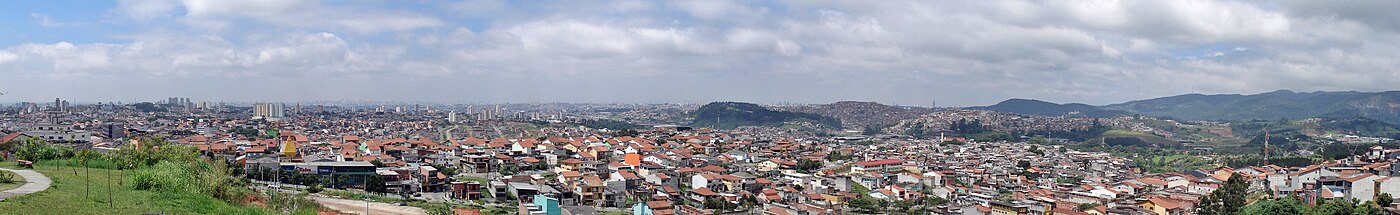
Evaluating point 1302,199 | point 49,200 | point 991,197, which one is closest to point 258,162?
point 49,200

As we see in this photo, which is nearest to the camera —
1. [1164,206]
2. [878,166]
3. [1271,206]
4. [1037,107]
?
[1271,206]

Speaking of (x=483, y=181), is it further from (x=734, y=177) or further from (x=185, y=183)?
(x=185, y=183)

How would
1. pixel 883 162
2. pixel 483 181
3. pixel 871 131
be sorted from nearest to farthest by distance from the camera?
1. pixel 483 181
2. pixel 883 162
3. pixel 871 131

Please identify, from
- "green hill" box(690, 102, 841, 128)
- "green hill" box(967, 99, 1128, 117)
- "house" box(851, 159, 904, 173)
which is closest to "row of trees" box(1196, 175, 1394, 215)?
"house" box(851, 159, 904, 173)

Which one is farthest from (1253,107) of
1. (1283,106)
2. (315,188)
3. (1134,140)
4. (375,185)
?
(315,188)

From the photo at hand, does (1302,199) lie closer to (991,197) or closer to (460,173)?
(991,197)

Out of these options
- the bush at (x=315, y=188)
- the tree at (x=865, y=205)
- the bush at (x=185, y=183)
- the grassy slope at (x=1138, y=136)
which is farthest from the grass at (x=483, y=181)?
the grassy slope at (x=1138, y=136)
